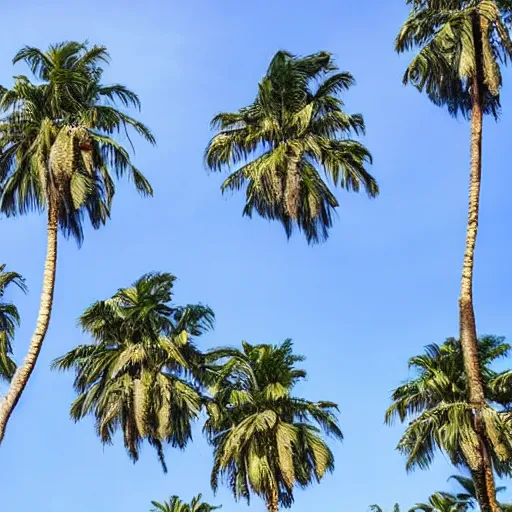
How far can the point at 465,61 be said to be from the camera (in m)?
25.5

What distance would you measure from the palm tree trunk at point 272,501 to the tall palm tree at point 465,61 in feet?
29.2

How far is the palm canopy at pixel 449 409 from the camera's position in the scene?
21.8 metres

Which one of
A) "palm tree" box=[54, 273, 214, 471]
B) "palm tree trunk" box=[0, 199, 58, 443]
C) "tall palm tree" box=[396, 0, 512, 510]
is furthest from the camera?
"palm tree" box=[54, 273, 214, 471]

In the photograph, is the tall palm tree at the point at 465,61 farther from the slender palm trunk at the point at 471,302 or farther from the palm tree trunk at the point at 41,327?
the palm tree trunk at the point at 41,327

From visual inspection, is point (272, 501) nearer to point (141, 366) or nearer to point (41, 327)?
point (141, 366)

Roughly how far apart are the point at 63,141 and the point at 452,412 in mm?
12692

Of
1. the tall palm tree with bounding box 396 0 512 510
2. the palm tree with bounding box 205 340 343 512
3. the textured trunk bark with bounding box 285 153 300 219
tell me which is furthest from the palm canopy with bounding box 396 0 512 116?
the palm tree with bounding box 205 340 343 512

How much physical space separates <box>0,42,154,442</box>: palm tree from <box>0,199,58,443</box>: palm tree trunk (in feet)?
0.10

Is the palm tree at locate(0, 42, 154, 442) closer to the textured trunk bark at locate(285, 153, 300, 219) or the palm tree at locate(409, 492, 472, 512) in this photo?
the textured trunk bark at locate(285, 153, 300, 219)

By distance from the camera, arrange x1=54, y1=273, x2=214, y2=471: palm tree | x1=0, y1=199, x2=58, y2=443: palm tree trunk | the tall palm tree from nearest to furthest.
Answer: x1=0, y1=199, x2=58, y2=443: palm tree trunk, the tall palm tree, x1=54, y1=273, x2=214, y2=471: palm tree

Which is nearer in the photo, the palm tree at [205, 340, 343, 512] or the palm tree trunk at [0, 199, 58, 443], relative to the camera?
the palm tree trunk at [0, 199, 58, 443]

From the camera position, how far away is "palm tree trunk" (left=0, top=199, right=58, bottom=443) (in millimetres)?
21688

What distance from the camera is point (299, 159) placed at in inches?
1155

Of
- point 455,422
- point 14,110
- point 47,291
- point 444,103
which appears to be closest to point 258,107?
point 444,103
